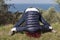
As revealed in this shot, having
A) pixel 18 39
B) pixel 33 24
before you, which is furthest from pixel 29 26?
pixel 18 39

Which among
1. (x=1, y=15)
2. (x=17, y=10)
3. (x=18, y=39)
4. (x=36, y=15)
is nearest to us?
(x=18, y=39)

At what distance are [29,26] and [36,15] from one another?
0.66 metres

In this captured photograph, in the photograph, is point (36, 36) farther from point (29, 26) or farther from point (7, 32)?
point (7, 32)

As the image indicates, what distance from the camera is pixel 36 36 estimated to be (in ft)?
28.6

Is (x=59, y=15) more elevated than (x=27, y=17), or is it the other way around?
(x=27, y=17)

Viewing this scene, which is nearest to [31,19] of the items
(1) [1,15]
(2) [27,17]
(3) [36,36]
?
(2) [27,17]

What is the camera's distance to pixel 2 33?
9.23 m

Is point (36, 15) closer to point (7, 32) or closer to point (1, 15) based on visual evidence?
point (7, 32)

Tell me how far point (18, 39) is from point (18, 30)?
985 mm

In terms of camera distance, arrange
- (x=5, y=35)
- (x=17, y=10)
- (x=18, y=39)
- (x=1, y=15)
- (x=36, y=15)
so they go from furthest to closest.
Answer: (x=17, y=10) → (x=1, y=15) → (x=36, y=15) → (x=5, y=35) → (x=18, y=39)

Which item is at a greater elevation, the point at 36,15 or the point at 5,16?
the point at 36,15

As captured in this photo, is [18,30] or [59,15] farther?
[59,15]

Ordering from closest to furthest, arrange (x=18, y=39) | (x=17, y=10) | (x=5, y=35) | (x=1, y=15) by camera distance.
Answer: (x=18, y=39), (x=5, y=35), (x=1, y=15), (x=17, y=10)

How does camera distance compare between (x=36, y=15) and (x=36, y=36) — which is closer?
(x=36, y=36)
